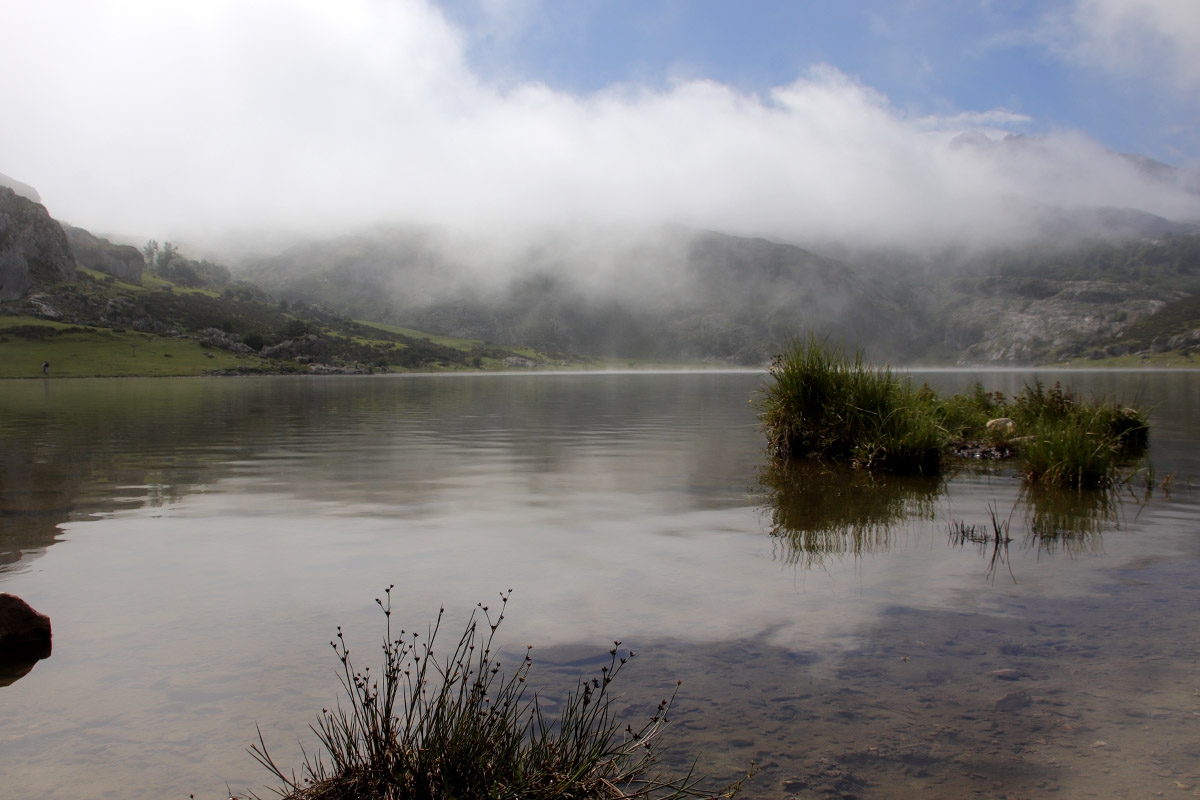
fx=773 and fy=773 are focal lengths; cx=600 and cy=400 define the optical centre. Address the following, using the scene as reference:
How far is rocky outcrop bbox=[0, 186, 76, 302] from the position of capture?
15988cm

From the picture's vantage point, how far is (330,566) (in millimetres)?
8898

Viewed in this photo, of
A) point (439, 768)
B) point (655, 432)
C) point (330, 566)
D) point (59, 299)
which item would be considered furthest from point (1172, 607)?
point (59, 299)

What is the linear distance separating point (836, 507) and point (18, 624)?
1070 centimetres

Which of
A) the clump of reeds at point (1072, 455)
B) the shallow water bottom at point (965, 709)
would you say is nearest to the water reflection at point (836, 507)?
the clump of reeds at point (1072, 455)

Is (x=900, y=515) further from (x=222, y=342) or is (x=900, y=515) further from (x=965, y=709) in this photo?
(x=222, y=342)

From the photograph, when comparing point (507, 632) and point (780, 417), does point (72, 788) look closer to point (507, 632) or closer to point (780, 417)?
point (507, 632)

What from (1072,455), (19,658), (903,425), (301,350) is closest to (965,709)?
(19,658)

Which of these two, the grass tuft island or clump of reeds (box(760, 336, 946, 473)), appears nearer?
the grass tuft island

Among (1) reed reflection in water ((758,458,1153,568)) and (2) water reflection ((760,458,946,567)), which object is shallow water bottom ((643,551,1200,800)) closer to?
(1) reed reflection in water ((758,458,1153,568))

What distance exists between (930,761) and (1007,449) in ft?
57.5

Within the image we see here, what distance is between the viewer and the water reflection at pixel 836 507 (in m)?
9.84

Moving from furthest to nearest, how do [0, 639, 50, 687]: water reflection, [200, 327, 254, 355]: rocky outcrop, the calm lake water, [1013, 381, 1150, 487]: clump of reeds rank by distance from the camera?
[200, 327, 254, 355]: rocky outcrop
[1013, 381, 1150, 487]: clump of reeds
[0, 639, 50, 687]: water reflection
the calm lake water

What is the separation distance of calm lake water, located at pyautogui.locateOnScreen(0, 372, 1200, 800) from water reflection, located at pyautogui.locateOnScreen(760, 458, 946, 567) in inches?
3.8

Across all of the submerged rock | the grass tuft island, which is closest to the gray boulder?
the submerged rock
